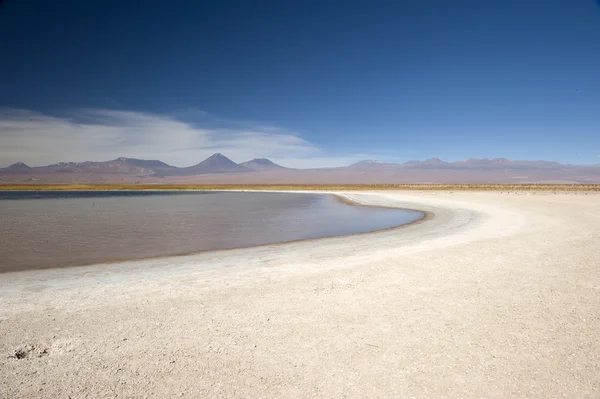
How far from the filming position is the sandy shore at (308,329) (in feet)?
12.6

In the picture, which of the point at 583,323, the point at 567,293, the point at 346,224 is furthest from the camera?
the point at 346,224

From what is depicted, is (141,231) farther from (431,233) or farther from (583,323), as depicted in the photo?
Answer: (583,323)

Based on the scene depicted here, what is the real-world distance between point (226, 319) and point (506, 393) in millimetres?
3875

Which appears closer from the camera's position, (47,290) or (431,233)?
(47,290)

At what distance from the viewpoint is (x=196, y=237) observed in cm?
1569

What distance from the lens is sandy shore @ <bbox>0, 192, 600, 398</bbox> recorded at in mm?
3852

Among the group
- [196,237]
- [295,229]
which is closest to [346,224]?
[295,229]

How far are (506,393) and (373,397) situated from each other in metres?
1.43

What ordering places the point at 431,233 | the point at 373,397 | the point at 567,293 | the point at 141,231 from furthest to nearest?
the point at 141,231 < the point at 431,233 < the point at 567,293 < the point at 373,397

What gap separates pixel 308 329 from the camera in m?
5.19

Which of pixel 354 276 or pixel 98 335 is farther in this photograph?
pixel 354 276

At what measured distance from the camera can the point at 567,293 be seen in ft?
21.9

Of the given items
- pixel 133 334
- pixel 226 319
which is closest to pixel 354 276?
pixel 226 319

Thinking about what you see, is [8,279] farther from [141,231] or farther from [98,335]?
[141,231]
